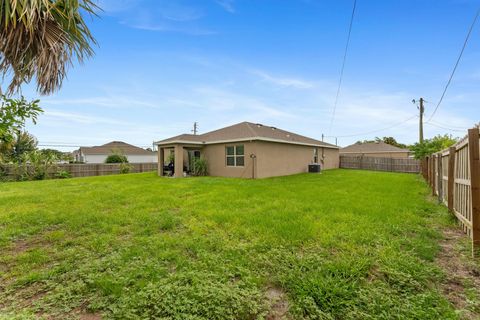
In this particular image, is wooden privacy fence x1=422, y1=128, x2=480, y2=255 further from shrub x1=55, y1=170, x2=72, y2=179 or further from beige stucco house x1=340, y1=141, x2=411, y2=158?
beige stucco house x1=340, y1=141, x2=411, y2=158

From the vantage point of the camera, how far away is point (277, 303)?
246 cm

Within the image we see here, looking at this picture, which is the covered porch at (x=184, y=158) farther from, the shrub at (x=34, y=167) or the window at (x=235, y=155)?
the shrub at (x=34, y=167)

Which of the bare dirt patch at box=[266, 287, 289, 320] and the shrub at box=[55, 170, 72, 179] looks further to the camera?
the shrub at box=[55, 170, 72, 179]

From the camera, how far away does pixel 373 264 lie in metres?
3.15

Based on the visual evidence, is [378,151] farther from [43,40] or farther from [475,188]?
[43,40]

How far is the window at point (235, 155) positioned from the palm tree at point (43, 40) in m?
10.9

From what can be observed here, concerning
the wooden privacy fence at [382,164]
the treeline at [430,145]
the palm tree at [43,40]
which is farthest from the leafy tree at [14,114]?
the wooden privacy fence at [382,164]

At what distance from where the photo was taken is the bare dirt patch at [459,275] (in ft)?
7.63

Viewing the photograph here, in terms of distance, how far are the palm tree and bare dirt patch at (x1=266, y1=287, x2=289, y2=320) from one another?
425cm

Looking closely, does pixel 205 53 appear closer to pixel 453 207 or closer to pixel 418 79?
pixel 453 207

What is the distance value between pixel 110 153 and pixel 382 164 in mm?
34215

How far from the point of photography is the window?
569 inches

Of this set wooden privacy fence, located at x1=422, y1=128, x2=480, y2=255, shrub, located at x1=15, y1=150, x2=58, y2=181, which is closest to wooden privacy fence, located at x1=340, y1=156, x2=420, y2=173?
wooden privacy fence, located at x1=422, y1=128, x2=480, y2=255

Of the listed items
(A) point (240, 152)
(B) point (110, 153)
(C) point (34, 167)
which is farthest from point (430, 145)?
(B) point (110, 153)
